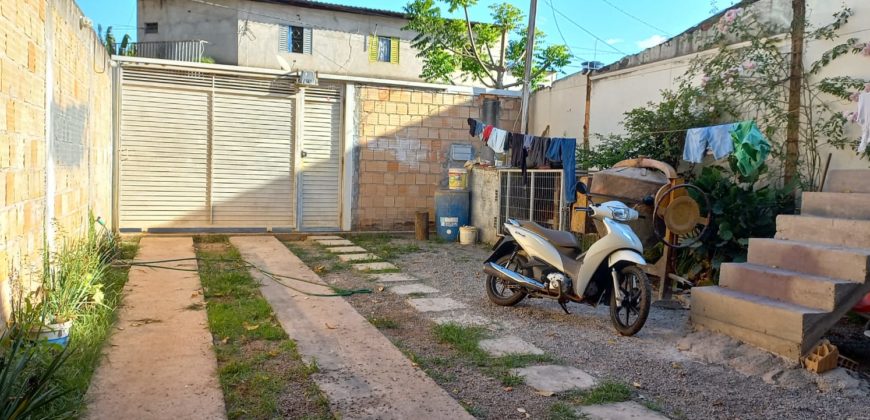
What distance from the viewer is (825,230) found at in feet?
15.4

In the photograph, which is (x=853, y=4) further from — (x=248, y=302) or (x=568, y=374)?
(x=248, y=302)

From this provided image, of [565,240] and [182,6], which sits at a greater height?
[182,6]

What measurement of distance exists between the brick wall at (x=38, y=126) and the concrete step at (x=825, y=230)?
215 inches

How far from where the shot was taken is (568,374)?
3838 mm

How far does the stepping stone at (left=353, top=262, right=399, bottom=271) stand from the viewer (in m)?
7.55

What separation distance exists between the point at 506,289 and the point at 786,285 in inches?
91.7

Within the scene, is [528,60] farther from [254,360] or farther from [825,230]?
[254,360]

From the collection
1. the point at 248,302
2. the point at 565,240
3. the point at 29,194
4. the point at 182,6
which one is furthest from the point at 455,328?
the point at 182,6

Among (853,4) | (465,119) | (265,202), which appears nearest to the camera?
(853,4)

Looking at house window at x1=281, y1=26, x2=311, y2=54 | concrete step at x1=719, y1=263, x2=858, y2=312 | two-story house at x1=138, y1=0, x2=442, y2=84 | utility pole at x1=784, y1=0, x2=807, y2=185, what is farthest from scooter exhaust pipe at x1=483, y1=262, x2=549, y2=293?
house window at x1=281, y1=26, x2=311, y2=54

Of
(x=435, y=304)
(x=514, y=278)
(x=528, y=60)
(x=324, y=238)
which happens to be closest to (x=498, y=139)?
(x=528, y=60)

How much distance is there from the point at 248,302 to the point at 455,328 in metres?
1.95

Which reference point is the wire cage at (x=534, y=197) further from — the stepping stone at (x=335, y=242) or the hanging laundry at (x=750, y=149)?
the stepping stone at (x=335, y=242)

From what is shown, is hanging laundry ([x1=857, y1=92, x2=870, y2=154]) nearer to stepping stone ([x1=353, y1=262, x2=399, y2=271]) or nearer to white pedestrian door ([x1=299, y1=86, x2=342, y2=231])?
stepping stone ([x1=353, y1=262, x2=399, y2=271])
